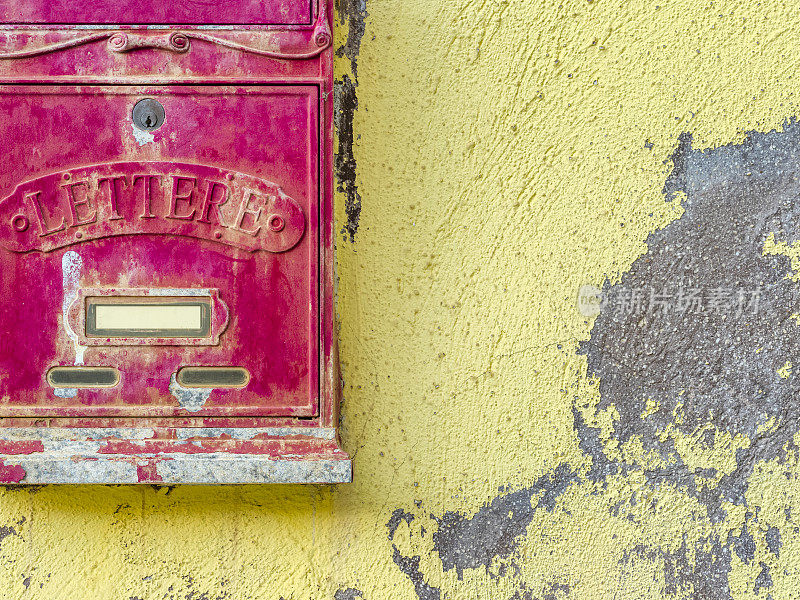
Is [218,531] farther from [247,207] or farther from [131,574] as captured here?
[247,207]

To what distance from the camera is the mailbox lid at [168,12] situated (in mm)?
979

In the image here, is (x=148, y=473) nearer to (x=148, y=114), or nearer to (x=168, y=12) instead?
(x=148, y=114)

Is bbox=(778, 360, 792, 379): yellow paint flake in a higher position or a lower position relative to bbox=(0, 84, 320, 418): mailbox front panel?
lower

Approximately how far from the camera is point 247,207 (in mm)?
995

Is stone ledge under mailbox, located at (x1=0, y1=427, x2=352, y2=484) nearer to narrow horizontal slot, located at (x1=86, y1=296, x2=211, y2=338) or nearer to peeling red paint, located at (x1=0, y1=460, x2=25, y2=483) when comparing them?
peeling red paint, located at (x1=0, y1=460, x2=25, y2=483)

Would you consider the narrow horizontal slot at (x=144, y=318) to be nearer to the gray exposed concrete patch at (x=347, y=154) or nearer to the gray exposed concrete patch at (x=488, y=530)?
the gray exposed concrete patch at (x=347, y=154)

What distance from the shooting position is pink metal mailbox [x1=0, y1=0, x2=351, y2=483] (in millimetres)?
983

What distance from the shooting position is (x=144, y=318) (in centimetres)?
99

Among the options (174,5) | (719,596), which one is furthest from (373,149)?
(719,596)

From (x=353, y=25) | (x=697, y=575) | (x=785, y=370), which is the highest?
(x=353, y=25)

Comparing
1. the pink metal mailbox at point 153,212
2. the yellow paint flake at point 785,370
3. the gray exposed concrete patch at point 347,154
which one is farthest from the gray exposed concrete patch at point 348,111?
the yellow paint flake at point 785,370

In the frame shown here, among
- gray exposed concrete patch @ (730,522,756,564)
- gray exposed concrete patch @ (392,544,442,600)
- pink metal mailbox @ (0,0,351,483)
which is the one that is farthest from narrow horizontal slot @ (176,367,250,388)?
gray exposed concrete patch @ (730,522,756,564)

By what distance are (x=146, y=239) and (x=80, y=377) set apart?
25 cm

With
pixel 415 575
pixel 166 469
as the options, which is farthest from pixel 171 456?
pixel 415 575
